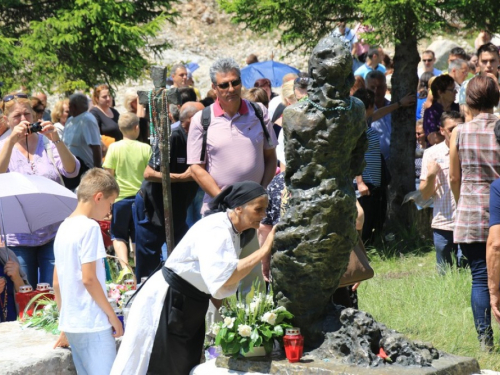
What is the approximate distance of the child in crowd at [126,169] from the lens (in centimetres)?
1007

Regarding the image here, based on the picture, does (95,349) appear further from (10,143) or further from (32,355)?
(10,143)

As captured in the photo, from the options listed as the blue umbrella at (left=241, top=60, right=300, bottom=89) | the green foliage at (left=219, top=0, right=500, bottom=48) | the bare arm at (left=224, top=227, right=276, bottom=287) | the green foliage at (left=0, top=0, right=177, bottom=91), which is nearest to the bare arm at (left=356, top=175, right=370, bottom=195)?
the green foliage at (left=219, top=0, right=500, bottom=48)

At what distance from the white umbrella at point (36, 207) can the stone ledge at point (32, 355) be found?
128 cm

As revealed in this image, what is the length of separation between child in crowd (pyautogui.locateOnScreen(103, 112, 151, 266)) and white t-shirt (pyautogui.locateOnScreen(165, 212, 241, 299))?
4745 millimetres

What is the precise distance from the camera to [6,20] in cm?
1361

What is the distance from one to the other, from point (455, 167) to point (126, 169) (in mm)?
4540

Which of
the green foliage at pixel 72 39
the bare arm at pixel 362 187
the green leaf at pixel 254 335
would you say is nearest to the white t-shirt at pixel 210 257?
the green leaf at pixel 254 335

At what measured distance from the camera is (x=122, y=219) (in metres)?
10.2

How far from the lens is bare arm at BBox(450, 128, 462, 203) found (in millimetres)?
6633

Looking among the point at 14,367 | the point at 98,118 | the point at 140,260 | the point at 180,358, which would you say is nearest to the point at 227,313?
the point at 180,358

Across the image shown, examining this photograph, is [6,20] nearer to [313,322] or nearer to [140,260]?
[140,260]

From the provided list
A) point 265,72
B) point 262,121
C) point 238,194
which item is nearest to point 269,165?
point 262,121

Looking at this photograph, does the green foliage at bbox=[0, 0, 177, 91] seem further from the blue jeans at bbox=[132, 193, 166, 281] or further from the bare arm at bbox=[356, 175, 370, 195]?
the bare arm at bbox=[356, 175, 370, 195]

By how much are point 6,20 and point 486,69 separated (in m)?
7.43
